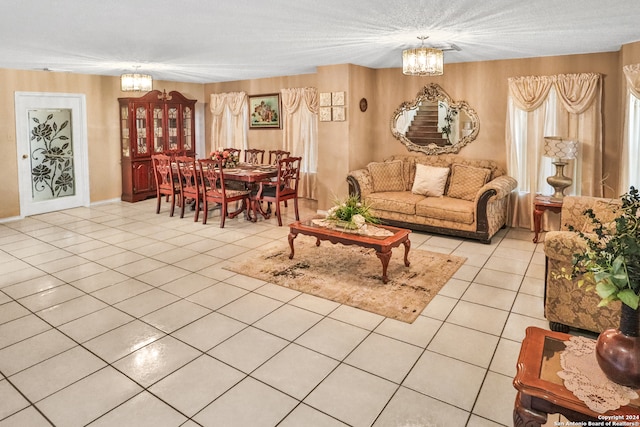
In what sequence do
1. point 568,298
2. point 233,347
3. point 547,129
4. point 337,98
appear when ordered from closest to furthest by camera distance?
point 233,347 → point 568,298 → point 547,129 → point 337,98

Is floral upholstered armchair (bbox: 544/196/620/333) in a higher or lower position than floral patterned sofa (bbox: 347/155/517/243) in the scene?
lower

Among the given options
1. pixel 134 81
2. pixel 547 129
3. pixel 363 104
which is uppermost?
pixel 134 81

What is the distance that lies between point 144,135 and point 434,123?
5.17 meters

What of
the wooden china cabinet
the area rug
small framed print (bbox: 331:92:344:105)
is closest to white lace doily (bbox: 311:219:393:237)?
the area rug

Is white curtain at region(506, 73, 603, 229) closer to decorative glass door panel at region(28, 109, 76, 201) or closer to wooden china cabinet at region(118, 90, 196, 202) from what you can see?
wooden china cabinet at region(118, 90, 196, 202)

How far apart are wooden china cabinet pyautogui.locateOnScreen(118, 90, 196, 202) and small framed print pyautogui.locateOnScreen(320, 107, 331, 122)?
9.83ft

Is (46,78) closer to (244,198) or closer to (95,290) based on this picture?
(244,198)

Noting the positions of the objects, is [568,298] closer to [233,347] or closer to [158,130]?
[233,347]

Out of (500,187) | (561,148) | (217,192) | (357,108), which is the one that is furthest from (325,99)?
(561,148)

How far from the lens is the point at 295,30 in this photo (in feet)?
13.5

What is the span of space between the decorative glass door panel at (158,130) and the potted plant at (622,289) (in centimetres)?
794

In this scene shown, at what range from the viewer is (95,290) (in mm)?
3990

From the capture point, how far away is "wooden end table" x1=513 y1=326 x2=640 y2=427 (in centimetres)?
158

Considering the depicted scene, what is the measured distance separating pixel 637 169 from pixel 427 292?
297cm
